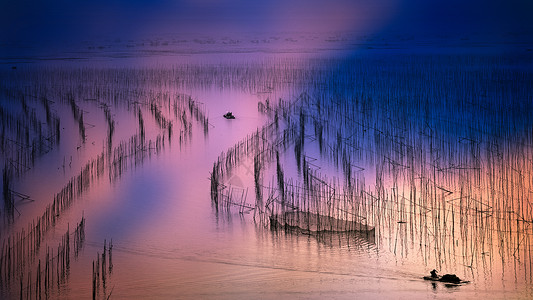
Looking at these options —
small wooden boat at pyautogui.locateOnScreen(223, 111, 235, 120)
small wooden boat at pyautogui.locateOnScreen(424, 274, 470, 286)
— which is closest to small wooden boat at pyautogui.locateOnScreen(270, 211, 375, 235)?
small wooden boat at pyautogui.locateOnScreen(424, 274, 470, 286)

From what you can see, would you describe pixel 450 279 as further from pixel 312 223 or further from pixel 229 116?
pixel 229 116

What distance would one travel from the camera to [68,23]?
26.8ft

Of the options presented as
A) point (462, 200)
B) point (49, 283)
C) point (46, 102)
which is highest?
point (46, 102)

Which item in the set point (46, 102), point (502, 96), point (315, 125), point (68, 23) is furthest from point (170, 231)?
point (68, 23)

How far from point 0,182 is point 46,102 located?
2.17 meters

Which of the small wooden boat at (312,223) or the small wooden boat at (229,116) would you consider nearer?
the small wooden boat at (312,223)

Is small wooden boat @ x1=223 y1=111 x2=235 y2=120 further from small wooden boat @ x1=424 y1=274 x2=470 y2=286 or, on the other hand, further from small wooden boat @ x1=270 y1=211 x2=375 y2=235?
small wooden boat @ x1=424 y1=274 x2=470 y2=286

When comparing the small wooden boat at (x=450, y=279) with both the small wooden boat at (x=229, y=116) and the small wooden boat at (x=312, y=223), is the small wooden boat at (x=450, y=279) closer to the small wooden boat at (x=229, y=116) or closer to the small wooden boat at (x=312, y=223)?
the small wooden boat at (x=312, y=223)

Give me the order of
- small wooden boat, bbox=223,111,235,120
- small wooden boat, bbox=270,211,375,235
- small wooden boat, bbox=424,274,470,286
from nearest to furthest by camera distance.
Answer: small wooden boat, bbox=424,274,470,286, small wooden boat, bbox=270,211,375,235, small wooden boat, bbox=223,111,235,120

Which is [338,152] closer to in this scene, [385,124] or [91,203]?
[385,124]

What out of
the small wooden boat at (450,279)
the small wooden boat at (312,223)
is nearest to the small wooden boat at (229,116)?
the small wooden boat at (312,223)

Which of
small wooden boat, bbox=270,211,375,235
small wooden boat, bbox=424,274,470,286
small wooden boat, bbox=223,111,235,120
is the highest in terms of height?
small wooden boat, bbox=223,111,235,120

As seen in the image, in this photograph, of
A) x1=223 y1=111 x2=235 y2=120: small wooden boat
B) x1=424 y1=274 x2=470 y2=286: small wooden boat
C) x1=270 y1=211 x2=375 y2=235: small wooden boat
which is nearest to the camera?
x1=424 y1=274 x2=470 y2=286: small wooden boat

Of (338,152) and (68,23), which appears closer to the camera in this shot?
(338,152)
